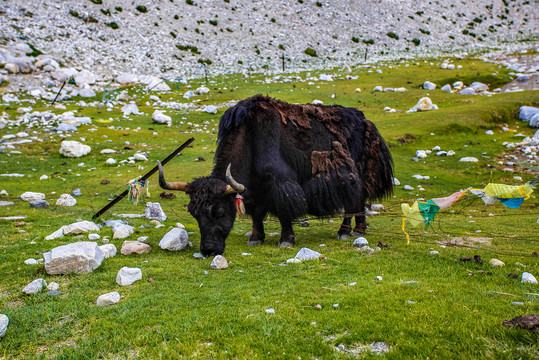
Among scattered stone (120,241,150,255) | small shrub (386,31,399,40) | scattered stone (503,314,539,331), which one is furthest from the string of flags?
small shrub (386,31,399,40)

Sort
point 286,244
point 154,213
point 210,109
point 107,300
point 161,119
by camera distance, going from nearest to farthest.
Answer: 1. point 107,300
2. point 286,244
3. point 154,213
4. point 161,119
5. point 210,109

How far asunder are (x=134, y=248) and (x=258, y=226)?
95.4 inches

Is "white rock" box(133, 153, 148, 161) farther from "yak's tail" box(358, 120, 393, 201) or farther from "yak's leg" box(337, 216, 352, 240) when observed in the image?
"yak's leg" box(337, 216, 352, 240)

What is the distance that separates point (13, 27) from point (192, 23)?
1703cm

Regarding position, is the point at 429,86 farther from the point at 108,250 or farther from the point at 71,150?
the point at 108,250

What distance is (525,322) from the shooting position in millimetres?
3035

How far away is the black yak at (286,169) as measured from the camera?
656cm

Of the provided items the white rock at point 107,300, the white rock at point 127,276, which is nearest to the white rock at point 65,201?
the white rock at point 127,276

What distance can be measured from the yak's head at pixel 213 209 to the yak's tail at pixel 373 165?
3.28 m

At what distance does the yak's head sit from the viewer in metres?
6.30

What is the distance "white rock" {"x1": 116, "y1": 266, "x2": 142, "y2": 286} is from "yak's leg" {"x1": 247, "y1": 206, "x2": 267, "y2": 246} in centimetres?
288

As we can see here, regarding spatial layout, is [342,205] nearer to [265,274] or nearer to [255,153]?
[255,153]

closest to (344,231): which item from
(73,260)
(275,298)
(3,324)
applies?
(275,298)

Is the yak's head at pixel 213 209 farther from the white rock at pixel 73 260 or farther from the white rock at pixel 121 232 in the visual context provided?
the white rock at pixel 73 260
